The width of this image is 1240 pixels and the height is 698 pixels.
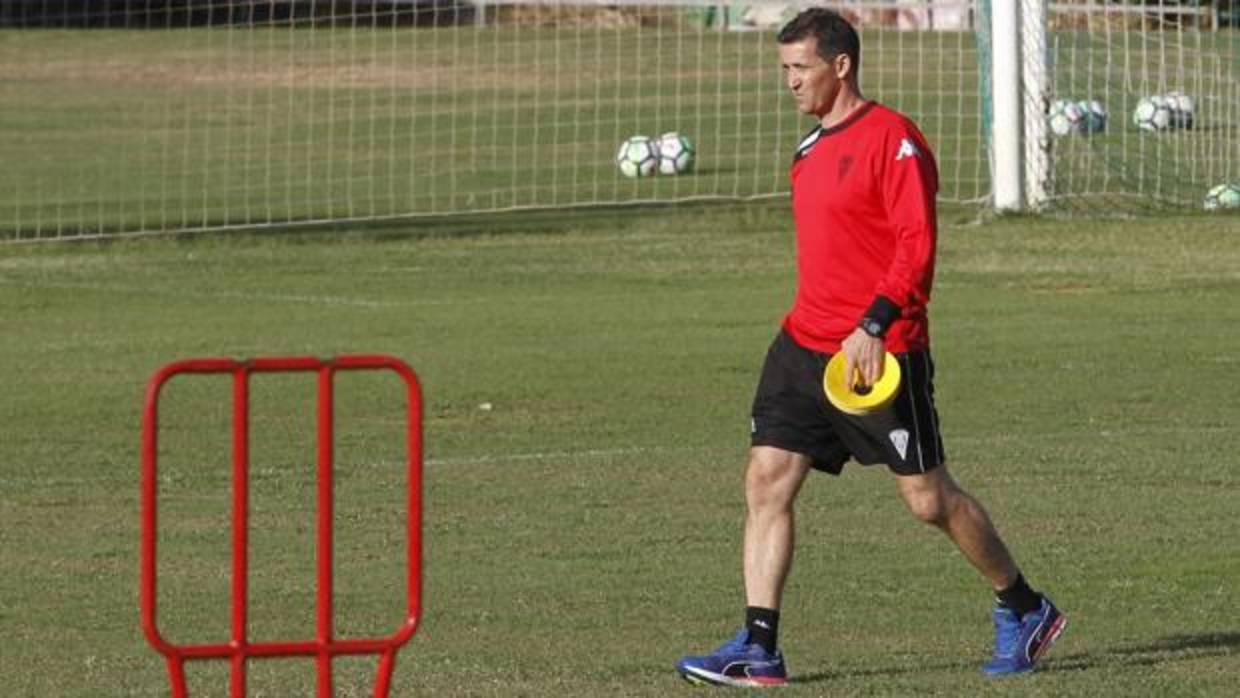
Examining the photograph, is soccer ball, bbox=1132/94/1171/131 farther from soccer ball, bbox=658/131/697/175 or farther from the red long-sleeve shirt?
the red long-sleeve shirt

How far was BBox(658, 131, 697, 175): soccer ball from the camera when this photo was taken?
3394 cm

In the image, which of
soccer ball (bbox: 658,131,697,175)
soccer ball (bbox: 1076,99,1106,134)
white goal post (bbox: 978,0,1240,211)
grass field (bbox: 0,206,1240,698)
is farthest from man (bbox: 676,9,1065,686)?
soccer ball (bbox: 658,131,697,175)

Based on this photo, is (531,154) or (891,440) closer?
(891,440)

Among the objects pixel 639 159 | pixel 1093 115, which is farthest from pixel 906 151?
pixel 639 159

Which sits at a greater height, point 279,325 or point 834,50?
point 834,50

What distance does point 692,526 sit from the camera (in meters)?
12.9

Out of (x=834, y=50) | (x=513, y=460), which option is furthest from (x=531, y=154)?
(x=834, y=50)

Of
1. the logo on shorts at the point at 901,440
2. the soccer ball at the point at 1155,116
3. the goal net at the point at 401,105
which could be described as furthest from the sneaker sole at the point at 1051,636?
the soccer ball at the point at 1155,116

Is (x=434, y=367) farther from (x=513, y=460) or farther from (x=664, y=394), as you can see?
(x=513, y=460)

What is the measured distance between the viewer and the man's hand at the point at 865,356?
895cm

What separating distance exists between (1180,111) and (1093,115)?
2.55 m

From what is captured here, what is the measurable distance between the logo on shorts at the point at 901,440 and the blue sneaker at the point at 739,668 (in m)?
0.70

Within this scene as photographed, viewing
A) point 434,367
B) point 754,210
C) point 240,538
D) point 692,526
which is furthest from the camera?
point 754,210

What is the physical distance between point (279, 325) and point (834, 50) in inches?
472
